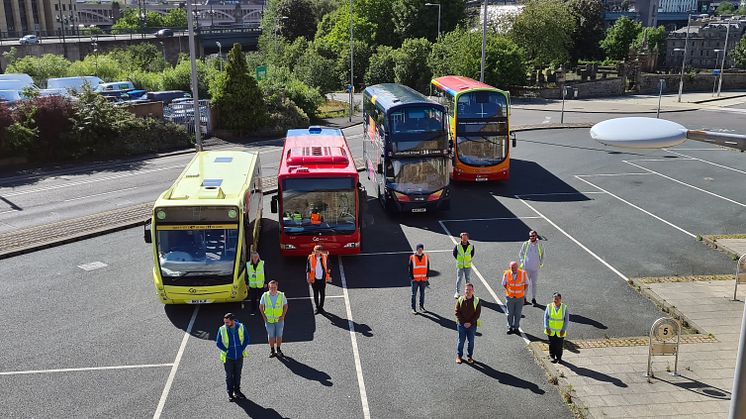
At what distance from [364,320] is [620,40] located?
82752mm

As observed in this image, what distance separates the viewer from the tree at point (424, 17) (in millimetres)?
73188

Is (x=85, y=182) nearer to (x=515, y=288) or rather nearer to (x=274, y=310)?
(x=274, y=310)

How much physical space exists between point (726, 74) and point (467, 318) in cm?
7042

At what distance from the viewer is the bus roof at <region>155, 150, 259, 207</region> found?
15.6m

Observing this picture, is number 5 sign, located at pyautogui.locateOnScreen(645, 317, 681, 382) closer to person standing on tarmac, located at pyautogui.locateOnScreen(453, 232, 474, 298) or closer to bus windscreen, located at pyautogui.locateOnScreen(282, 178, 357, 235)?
person standing on tarmac, located at pyautogui.locateOnScreen(453, 232, 474, 298)

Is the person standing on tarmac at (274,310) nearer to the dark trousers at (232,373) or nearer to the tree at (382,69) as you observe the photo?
Result: the dark trousers at (232,373)

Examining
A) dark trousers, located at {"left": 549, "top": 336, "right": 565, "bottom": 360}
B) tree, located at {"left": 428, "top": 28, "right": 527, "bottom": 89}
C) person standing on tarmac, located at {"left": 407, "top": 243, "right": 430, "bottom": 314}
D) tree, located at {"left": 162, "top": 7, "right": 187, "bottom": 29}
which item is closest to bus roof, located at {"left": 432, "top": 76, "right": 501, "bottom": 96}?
person standing on tarmac, located at {"left": 407, "top": 243, "right": 430, "bottom": 314}

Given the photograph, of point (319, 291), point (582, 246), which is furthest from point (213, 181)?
point (582, 246)

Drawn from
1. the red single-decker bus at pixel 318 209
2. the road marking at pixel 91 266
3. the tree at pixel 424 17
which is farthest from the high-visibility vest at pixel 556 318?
the tree at pixel 424 17

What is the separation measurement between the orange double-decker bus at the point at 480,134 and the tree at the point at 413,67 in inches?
1402

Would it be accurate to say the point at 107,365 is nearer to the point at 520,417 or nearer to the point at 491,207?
the point at 520,417

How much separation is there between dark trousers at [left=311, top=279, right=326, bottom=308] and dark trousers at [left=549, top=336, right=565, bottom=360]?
5.26 m

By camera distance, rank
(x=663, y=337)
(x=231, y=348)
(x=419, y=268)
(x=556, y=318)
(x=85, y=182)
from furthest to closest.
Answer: (x=85, y=182) → (x=419, y=268) → (x=556, y=318) → (x=663, y=337) → (x=231, y=348)

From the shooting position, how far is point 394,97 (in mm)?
25234
